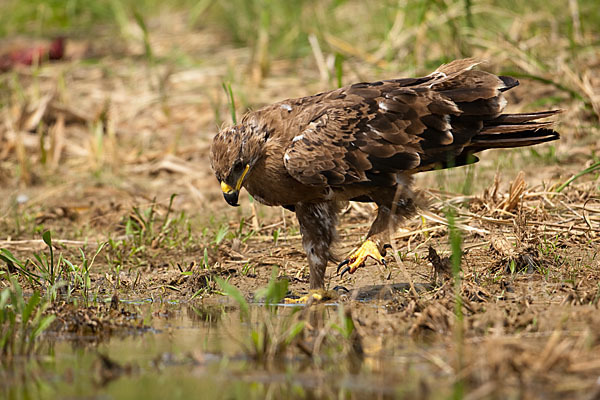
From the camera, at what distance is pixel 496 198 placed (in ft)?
20.7

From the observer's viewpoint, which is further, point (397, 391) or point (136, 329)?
point (136, 329)

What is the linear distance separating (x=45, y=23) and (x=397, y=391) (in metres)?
11.8

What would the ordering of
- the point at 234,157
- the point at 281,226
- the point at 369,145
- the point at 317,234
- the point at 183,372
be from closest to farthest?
1. the point at 183,372
2. the point at 234,157
3. the point at 369,145
4. the point at 317,234
5. the point at 281,226

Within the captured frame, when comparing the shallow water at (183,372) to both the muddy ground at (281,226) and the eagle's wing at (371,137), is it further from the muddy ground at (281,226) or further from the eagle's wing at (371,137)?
the eagle's wing at (371,137)

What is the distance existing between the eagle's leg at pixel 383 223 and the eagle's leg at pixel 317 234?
203 mm

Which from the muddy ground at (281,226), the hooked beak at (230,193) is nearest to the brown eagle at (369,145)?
the hooked beak at (230,193)

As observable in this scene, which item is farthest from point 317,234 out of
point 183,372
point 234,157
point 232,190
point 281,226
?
point 183,372

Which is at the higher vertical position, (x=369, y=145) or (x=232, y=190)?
(x=369, y=145)

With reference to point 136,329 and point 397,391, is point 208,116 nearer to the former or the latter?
point 136,329

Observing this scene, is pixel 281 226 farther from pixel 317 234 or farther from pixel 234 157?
pixel 234 157

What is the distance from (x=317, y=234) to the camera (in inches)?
218

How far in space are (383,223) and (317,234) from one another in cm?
49

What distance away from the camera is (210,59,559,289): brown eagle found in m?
5.20

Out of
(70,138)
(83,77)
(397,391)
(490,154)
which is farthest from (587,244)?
(83,77)
